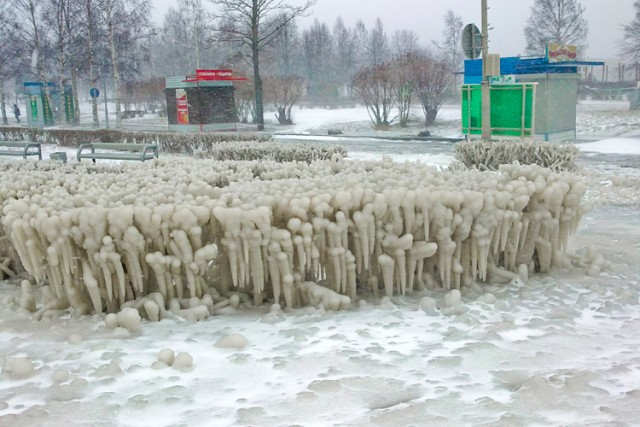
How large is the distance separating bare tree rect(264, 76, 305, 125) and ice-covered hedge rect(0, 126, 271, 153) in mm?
16674

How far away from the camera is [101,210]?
3.68 metres

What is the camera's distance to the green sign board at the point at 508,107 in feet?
62.8

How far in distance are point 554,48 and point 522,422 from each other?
69.9ft

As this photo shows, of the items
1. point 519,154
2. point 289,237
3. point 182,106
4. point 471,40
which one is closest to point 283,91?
point 182,106

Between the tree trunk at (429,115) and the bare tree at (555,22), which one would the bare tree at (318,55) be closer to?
the bare tree at (555,22)

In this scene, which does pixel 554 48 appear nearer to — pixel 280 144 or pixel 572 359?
pixel 280 144

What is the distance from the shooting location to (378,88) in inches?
1276

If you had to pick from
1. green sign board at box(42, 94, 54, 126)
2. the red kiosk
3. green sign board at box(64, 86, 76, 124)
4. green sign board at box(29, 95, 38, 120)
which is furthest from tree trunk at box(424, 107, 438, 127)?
green sign board at box(29, 95, 38, 120)

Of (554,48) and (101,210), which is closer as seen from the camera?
(101,210)

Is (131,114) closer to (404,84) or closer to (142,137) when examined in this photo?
(404,84)

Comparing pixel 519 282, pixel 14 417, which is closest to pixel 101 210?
pixel 14 417

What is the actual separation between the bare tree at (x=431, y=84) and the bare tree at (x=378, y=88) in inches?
54.3

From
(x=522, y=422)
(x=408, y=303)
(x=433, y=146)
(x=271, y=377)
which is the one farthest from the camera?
(x=433, y=146)

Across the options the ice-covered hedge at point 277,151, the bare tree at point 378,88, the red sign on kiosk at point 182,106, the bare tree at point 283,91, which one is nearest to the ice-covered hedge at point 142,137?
the ice-covered hedge at point 277,151
